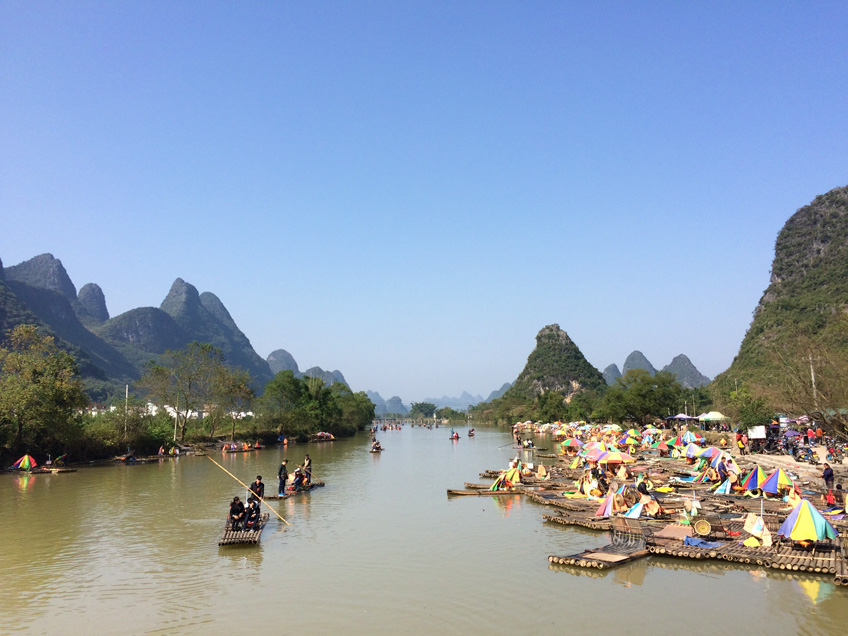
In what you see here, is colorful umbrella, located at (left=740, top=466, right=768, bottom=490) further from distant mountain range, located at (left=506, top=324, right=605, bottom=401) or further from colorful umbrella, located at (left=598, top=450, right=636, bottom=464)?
distant mountain range, located at (left=506, top=324, right=605, bottom=401)

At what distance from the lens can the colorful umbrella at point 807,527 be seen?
12.6m

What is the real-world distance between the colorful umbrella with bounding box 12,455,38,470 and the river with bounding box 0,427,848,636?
12.4 m

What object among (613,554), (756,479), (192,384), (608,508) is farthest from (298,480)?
(192,384)

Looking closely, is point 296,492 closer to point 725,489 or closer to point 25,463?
point 725,489

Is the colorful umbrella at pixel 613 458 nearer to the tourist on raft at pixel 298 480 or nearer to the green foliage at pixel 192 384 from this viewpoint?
the tourist on raft at pixel 298 480

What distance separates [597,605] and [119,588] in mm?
9654

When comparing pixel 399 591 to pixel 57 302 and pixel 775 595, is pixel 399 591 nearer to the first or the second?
pixel 775 595

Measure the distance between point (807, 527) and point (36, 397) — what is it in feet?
116

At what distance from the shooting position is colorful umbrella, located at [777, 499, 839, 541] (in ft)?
41.4

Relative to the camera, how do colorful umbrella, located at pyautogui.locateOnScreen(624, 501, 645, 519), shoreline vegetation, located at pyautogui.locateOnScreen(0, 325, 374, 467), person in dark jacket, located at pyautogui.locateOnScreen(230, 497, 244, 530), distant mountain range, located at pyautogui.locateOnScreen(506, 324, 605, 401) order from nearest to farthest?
person in dark jacket, located at pyautogui.locateOnScreen(230, 497, 244, 530) < colorful umbrella, located at pyautogui.locateOnScreen(624, 501, 645, 519) < shoreline vegetation, located at pyautogui.locateOnScreen(0, 325, 374, 467) < distant mountain range, located at pyautogui.locateOnScreen(506, 324, 605, 401)

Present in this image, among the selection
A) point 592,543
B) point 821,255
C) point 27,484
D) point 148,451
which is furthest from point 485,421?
point 592,543

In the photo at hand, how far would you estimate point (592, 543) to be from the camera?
617 inches

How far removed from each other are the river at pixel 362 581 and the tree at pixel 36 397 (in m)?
12.9

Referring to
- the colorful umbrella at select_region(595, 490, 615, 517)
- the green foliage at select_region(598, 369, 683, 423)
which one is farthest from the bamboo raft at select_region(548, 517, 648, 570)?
the green foliage at select_region(598, 369, 683, 423)
